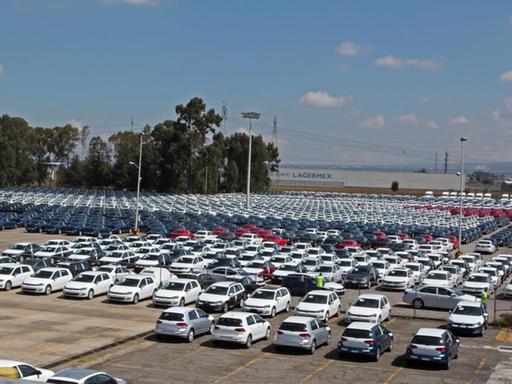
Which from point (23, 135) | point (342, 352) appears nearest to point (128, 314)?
point (342, 352)

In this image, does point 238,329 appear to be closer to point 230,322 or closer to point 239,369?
point 230,322

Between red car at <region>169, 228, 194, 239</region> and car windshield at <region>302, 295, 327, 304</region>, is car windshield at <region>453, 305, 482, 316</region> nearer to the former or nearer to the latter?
car windshield at <region>302, 295, 327, 304</region>

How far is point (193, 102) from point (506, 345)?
11174 cm

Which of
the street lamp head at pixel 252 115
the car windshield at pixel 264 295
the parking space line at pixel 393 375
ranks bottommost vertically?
the parking space line at pixel 393 375

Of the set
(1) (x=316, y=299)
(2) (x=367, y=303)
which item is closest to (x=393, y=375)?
(2) (x=367, y=303)

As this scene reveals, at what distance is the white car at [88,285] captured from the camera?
34.6 metres

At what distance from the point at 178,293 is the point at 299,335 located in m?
9.72

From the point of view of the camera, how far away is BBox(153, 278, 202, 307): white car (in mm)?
33000

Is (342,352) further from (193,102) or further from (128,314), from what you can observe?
(193,102)

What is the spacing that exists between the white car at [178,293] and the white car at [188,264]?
7909 mm

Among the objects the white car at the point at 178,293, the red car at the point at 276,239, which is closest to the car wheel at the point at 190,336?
the white car at the point at 178,293

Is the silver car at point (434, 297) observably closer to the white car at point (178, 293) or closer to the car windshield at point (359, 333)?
the white car at point (178, 293)

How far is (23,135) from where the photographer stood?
166 metres

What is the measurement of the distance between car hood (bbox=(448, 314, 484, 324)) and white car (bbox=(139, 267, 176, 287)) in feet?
47.7
